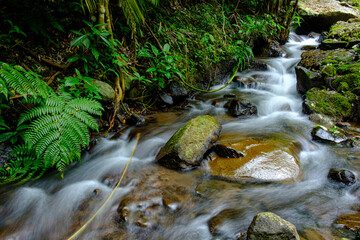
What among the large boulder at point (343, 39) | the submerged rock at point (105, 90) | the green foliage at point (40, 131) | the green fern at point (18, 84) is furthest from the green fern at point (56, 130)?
the large boulder at point (343, 39)

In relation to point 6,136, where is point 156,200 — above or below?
below

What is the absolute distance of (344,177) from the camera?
2465 mm

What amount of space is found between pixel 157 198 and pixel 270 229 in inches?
45.5

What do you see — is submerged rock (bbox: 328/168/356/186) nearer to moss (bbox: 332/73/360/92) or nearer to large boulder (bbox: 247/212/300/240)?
large boulder (bbox: 247/212/300/240)

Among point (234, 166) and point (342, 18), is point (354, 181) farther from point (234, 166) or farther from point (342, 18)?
point (342, 18)

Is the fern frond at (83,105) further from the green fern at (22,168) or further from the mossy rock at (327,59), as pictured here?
the mossy rock at (327,59)

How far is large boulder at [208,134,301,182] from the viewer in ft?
8.32

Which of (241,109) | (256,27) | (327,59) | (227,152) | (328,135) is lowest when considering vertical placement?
(328,135)

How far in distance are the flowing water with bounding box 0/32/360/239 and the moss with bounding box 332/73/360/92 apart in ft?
6.25

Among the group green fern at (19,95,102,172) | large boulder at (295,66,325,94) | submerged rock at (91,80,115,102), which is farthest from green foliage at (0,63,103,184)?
large boulder at (295,66,325,94)

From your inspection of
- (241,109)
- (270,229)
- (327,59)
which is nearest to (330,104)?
(241,109)

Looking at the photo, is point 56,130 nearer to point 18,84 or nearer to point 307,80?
point 18,84

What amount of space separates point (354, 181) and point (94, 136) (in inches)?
141

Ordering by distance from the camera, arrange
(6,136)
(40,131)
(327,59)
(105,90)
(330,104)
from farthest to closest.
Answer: (327,59)
(330,104)
(105,90)
(6,136)
(40,131)
